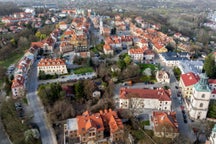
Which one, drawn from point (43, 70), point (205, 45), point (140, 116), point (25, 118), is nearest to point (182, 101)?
point (140, 116)

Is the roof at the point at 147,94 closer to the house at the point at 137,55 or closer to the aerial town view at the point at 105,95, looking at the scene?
the aerial town view at the point at 105,95

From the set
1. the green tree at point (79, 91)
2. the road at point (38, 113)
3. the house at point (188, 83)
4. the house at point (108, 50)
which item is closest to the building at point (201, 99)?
the house at point (188, 83)

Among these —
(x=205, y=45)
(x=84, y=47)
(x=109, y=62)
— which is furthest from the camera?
(x=205, y=45)

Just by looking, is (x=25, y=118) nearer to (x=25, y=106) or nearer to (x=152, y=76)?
(x=25, y=106)

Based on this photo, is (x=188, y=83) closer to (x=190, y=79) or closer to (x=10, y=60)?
(x=190, y=79)

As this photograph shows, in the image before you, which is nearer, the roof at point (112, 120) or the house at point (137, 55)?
the roof at point (112, 120)

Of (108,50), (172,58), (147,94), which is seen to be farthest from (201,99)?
(108,50)

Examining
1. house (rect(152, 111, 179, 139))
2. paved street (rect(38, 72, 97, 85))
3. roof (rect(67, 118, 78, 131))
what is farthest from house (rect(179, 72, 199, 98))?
roof (rect(67, 118, 78, 131))
